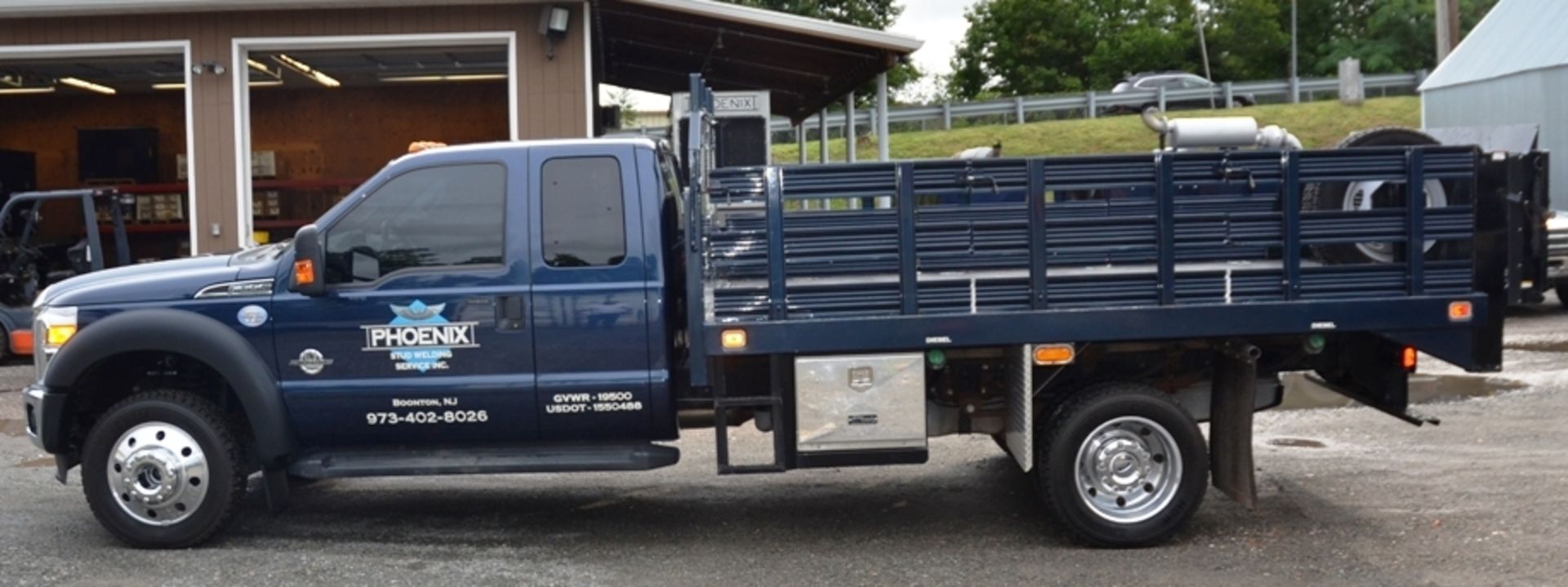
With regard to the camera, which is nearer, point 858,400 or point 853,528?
point 858,400

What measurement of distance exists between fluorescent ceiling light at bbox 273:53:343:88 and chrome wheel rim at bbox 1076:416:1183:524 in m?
12.3

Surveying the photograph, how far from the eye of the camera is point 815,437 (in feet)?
23.7

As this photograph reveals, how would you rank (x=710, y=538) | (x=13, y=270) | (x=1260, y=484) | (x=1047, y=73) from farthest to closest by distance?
(x=1047, y=73) → (x=13, y=270) → (x=1260, y=484) → (x=710, y=538)

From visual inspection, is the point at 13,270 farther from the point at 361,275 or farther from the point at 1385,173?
the point at 1385,173

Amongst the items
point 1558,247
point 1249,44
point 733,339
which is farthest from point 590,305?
point 1249,44

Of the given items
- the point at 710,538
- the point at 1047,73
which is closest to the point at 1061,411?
the point at 710,538

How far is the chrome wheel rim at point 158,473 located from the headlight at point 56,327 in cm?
58

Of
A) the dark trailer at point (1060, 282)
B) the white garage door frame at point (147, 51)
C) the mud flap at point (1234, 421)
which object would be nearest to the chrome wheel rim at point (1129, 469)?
the dark trailer at point (1060, 282)

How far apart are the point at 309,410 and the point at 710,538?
209cm

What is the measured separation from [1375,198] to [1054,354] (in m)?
1.87

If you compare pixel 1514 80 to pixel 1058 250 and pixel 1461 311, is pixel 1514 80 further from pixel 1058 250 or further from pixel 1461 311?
pixel 1058 250

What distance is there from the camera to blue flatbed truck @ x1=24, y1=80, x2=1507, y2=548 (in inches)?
281

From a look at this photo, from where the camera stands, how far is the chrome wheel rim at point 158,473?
740 centimetres

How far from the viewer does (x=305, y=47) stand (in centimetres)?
1591
